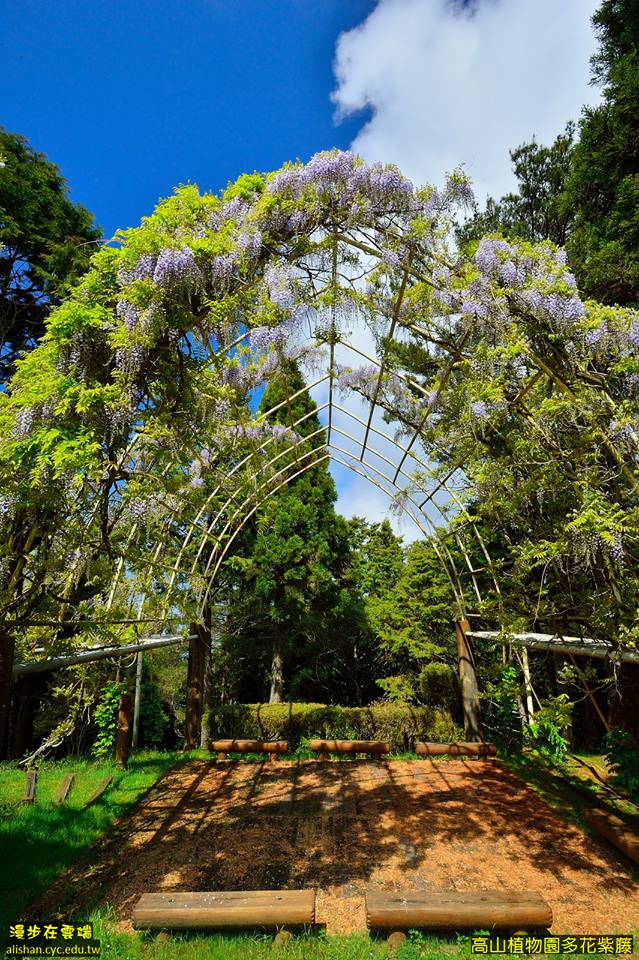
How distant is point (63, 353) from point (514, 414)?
388 cm

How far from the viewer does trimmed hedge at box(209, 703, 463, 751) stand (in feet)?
27.6

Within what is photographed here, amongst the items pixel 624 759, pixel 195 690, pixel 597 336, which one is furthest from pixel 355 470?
pixel 624 759

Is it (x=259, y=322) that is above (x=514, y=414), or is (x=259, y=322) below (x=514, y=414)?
above

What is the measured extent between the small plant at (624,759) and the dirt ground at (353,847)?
580 mm

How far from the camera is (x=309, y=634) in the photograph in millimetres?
10984

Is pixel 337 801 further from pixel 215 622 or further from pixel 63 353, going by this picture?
pixel 215 622

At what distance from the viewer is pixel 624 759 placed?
479cm

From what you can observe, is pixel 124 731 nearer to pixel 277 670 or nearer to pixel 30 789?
pixel 30 789

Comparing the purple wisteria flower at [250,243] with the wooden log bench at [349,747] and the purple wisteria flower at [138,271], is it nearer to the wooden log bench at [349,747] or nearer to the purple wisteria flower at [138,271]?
the purple wisteria flower at [138,271]

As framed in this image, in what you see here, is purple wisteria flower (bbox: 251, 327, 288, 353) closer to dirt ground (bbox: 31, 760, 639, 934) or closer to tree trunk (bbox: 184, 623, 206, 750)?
dirt ground (bbox: 31, 760, 639, 934)

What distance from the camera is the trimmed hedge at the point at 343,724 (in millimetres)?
8398

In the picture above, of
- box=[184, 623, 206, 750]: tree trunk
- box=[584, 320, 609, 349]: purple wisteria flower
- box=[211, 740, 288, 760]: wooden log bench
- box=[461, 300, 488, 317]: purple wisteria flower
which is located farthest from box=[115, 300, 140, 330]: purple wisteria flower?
box=[211, 740, 288, 760]: wooden log bench

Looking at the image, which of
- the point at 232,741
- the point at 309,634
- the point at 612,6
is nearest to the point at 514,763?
the point at 232,741

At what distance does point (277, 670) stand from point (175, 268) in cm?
877
